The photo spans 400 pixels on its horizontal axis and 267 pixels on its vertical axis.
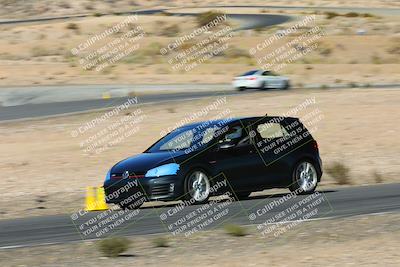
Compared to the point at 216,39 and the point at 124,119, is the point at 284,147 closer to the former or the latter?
the point at 124,119

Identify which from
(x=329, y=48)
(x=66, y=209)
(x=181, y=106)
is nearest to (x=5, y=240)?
(x=66, y=209)

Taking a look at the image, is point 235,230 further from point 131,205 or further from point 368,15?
point 368,15

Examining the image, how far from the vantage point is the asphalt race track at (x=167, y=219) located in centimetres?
1306

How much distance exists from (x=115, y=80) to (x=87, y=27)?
98.4ft

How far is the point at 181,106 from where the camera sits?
119 feet

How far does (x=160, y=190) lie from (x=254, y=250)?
496 cm

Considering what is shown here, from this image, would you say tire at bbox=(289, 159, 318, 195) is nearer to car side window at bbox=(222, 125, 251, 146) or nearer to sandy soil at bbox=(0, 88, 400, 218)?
car side window at bbox=(222, 125, 251, 146)

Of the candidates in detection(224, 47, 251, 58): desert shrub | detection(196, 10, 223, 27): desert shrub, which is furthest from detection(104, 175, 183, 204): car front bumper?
detection(196, 10, 223, 27): desert shrub

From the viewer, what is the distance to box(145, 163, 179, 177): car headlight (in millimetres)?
15969

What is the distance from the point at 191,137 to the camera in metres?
17.0

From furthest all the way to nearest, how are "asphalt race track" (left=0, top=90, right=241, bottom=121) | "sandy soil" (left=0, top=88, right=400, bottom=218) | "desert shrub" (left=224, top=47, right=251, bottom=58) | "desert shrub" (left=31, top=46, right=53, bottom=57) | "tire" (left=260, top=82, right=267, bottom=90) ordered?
"desert shrub" (left=31, top=46, right=53, bottom=57) → "desert shrub" (left=224, top=47, right=251, bottom=58) → "tire" (left=260, top=82, right=267, bottom=90) → "asphalt race track" (left=0, top=90, right=241, bottom=121) → "sandy soil" (left=0, top=88, right=400, bottom=218)

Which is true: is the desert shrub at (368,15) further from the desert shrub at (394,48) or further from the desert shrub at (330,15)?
the desert shrub at (394,48)

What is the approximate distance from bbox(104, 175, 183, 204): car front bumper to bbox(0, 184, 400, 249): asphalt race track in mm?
255

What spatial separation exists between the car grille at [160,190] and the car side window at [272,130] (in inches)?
93.3
